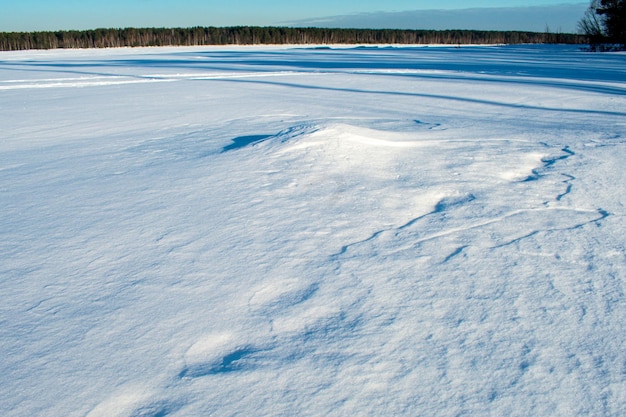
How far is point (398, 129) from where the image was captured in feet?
11.0

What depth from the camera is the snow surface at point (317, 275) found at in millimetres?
915

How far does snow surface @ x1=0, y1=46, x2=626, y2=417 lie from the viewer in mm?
915

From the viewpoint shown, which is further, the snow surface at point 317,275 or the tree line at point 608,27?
the tree line at point 608,27

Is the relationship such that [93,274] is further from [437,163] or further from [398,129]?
[398,129]

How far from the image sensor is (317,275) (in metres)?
1.35

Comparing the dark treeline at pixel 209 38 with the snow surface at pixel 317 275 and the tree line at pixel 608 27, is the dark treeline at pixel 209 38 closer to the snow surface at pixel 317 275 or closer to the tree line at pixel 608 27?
the tree line at pixel 608 27

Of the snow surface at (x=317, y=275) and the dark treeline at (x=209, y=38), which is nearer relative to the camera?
the snow surface at (x=317, y=275)

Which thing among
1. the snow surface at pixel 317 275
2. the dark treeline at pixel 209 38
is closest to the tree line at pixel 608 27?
the dark treeline at pixel 209 38

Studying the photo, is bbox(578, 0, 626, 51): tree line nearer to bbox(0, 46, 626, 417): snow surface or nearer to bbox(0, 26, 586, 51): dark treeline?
bbox(0, 26, 586, 51): dark treeline

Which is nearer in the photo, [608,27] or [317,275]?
[317,275]

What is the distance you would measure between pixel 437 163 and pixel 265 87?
166 inches

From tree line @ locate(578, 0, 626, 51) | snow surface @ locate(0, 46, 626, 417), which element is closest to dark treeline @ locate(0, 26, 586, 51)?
tree line @ locate(578, 0, 626, 51)

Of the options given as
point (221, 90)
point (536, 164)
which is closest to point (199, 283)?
point (536, 164)

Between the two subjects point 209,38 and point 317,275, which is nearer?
point 317,275
